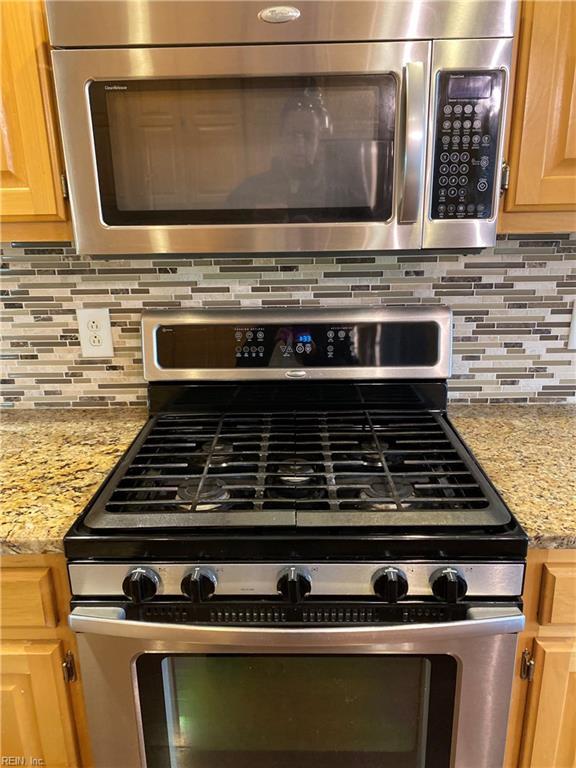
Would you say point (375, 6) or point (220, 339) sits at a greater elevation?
point (375, 6)

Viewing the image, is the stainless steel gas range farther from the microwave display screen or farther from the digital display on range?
the microwave display screen

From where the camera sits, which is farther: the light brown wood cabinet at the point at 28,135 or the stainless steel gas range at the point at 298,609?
the light brown wood cabinet at the point at 28,135

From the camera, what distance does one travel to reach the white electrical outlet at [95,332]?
1.41 meters

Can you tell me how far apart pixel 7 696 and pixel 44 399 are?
2.33ft

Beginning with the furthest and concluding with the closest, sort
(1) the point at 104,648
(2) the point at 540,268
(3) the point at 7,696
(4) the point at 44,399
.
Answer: (4) the point at 44,399, (2) the point at 540,268, (3) the point at 7,696, (1) the point at 104,648

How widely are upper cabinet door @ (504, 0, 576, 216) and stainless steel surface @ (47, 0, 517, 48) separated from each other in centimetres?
6

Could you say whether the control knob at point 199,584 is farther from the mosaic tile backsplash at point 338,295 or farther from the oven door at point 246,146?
the mosaic tile backsplash at point 338,295

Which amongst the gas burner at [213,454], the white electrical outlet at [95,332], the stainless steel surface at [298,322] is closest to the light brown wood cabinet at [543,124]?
the stainless steel surface at [298,322]

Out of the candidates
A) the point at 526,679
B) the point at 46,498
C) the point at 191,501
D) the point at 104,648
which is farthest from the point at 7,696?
the point at 526,679

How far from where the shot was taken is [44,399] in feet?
4.86

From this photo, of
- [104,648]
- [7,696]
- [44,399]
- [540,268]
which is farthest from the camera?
[44,399]

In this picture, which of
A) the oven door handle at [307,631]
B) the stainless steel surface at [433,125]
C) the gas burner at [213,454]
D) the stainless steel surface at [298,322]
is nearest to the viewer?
the oven door handle at [307,631]

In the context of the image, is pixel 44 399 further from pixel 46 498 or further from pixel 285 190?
pixel 285 190

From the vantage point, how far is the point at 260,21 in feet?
3.13
